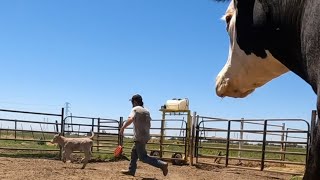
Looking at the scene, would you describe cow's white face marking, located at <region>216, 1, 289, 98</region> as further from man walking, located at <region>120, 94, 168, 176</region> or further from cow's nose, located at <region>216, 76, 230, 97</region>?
man walking, located at <region>120, 94, 168, 176</region>

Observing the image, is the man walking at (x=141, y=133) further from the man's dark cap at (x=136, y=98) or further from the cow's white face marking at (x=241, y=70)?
the cow's white face marking at (x=241, y=70)

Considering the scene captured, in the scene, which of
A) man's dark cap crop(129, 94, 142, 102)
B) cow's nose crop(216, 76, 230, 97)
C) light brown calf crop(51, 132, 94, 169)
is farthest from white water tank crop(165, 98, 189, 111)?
cow's nose crop(216, 76, 230, 97)

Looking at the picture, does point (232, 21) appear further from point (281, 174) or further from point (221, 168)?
point (221, 168)

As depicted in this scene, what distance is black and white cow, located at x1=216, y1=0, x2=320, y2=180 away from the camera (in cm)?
86

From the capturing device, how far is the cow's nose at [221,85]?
1.38 meters

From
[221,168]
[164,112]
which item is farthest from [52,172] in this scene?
[164,112]

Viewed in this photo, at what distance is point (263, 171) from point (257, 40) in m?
11.8

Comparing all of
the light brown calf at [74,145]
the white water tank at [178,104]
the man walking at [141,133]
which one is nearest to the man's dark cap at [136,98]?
the man walking at [141,133]

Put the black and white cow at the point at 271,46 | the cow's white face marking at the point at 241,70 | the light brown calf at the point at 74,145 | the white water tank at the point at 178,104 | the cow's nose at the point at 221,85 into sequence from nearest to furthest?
the black and white cow at the point at 271,46 → the cow's white face marking at the point at 241,70 → the cow's nose at the point at 221,85 → the light brown calf at the point at 74,145 → the white water tank at the point at 178,104

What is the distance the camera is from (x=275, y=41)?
1.09 m

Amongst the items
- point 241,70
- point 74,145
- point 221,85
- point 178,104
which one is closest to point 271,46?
point 241,70

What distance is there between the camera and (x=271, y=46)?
3.70ft

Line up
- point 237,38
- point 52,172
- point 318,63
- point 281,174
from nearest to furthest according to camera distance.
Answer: point 318,63, point 237,38, point 52,172, point 281,174

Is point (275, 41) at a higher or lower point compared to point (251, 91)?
higher
